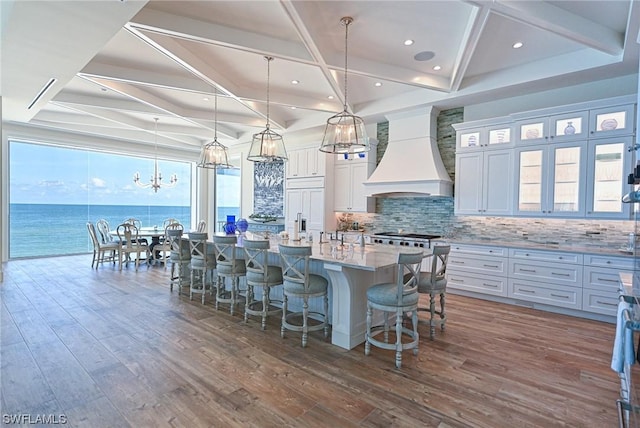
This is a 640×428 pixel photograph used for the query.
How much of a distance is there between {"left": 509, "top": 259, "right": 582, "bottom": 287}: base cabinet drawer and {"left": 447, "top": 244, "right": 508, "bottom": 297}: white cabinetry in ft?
0.49

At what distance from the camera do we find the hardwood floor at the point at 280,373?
2141 mm

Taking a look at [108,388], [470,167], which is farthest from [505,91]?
[108,388]

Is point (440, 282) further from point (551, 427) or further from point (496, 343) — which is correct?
point (551, 427)

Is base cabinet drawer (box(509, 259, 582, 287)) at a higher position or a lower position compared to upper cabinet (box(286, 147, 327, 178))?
lower

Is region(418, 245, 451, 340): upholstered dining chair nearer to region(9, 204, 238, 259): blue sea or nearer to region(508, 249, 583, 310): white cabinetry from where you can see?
region(508, 249, 583, 310): white cabinetry

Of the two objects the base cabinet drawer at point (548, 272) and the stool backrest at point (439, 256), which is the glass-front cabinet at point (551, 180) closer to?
the base cabinet drawer at point (548, 272)

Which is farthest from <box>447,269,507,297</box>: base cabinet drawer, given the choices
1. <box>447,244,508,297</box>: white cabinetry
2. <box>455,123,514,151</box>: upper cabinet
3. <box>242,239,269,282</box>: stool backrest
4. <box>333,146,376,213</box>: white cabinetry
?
<box>242,239,269,282</box>: stool backrest

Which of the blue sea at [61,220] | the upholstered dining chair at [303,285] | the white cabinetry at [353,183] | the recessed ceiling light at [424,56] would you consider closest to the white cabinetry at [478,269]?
the white cabinetry at [353,183]

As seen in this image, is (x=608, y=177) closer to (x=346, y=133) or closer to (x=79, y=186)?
(x=346, y=133)

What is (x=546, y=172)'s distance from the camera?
457 cm

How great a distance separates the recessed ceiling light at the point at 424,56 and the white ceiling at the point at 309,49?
0.07 metres

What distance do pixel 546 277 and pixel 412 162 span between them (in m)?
2.76

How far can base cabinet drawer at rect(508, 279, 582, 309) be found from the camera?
13.6 feet

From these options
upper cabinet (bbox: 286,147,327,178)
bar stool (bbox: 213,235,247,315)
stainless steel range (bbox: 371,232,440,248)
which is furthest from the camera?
upper cabinet (bbox: 286,147,327,178)
